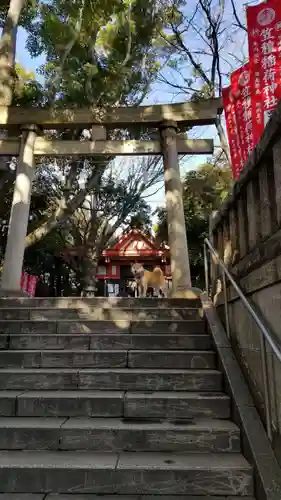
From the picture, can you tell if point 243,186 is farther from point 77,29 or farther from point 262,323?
point 77,29

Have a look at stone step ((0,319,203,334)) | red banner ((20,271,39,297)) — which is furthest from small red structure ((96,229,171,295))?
stone step ((0,319,203,334))

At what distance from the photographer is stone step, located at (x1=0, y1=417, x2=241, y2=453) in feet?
10.2

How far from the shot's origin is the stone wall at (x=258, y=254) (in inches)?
112

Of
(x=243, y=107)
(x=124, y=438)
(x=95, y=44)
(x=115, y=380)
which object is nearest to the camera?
(x=124, y=438)

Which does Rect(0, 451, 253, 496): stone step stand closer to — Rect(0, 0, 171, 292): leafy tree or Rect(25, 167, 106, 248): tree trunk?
Rect(0, 0, 171, 292): leafy tree

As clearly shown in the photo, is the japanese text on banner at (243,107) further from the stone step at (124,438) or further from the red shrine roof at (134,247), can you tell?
the red shrine roof at (134,247)

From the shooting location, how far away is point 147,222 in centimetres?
1839

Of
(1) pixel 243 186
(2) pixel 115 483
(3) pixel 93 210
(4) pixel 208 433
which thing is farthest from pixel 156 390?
(3) pixel 93 210

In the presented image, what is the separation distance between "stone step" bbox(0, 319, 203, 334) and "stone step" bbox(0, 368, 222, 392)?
95cm

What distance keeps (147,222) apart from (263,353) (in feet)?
51.3

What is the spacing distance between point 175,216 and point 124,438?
5.19 meters

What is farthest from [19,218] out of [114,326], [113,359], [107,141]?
→ [113,359]

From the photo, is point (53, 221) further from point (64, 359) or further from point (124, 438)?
point (124, 438)

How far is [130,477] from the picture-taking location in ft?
9.12
